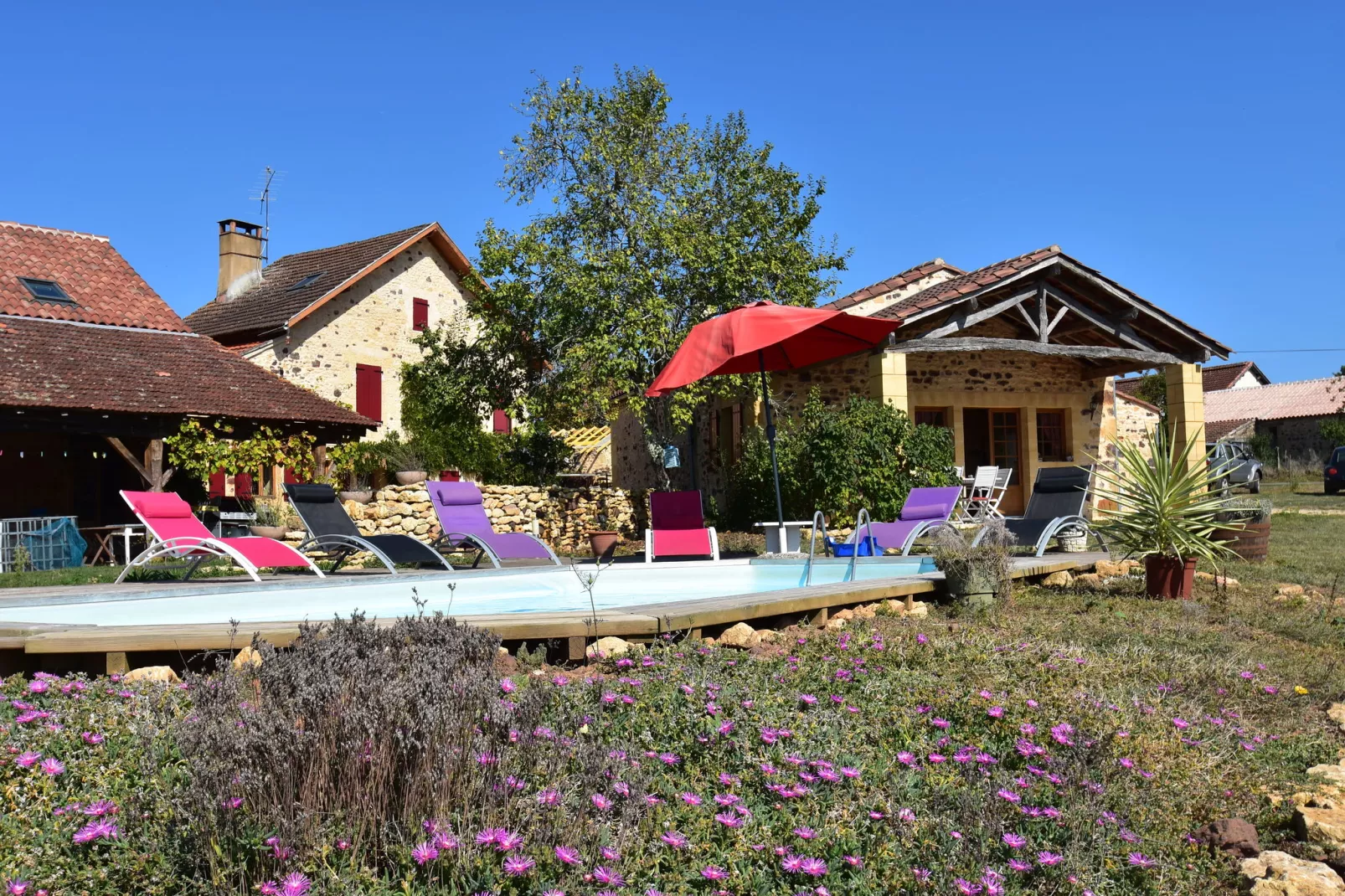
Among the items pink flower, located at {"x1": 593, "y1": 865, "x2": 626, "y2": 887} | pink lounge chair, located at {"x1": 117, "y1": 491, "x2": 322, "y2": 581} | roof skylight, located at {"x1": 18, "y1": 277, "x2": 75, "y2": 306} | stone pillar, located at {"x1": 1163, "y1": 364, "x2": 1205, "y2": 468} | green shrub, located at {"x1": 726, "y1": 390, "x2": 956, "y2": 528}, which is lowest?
pink flower, located at {"x1": 593, "y1": 865, "x2": 626, "y2": 887}

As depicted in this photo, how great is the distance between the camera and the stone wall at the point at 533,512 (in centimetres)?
1458

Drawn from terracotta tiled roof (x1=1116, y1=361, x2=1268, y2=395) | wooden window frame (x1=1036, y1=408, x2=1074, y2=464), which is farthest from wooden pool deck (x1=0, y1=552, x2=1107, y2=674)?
terracotta tiled roof (x1=1116, y1=361, x2=1268, y2=395)

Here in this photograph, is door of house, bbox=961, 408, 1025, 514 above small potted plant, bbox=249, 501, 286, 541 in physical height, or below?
above

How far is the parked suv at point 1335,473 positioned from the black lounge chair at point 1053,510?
20.0 metres

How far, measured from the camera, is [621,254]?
1545cm

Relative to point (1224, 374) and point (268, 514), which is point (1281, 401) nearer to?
point (1224, 374)

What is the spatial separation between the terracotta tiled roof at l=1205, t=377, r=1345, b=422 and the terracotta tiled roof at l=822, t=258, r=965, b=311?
2447cm

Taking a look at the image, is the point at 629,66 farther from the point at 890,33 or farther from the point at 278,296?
the point at 278,296

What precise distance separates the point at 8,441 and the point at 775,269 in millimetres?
12947

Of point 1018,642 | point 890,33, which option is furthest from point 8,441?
point 1018,642

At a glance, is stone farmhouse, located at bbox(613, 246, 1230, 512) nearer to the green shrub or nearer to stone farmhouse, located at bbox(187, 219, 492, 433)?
the green shrub

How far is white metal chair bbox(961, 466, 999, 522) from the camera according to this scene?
47.6ft

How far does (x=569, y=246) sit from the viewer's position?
A: 1659 centimetres

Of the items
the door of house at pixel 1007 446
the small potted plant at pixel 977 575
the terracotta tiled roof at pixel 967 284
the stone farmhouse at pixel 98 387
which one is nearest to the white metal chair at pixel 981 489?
the door of house at pixel 1007 446
